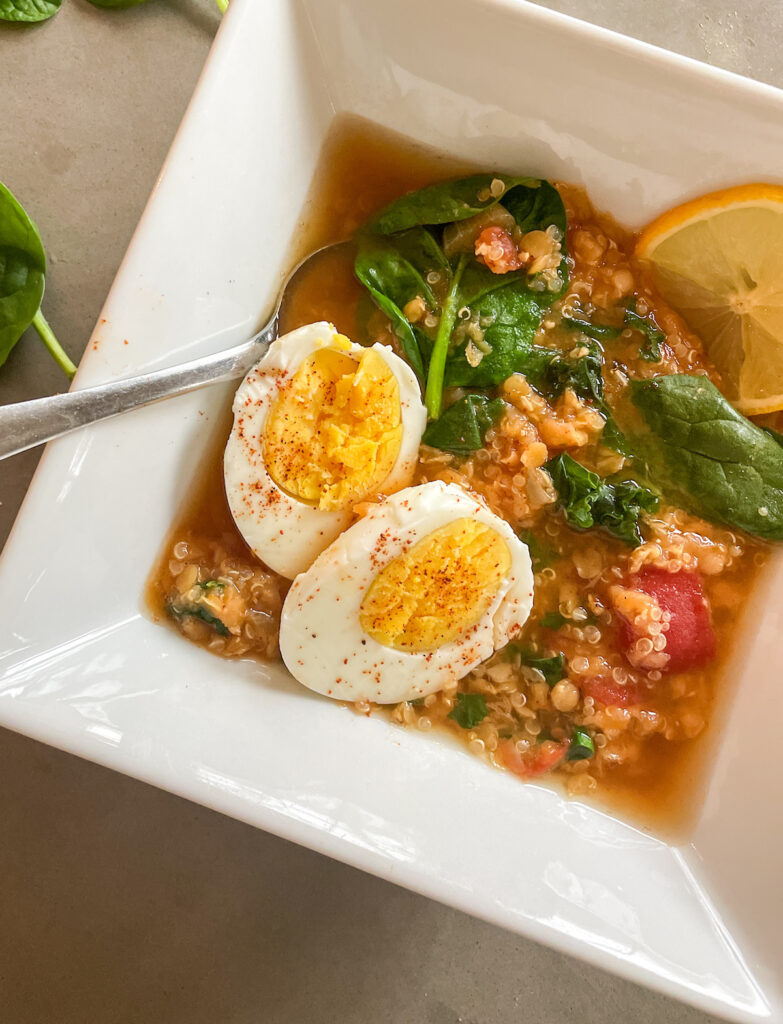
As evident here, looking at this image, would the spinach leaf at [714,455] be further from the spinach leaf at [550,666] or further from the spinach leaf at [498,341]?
the spinach leaf at [550,666]

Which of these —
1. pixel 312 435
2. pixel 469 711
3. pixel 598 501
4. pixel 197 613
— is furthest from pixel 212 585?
pixel 598 501

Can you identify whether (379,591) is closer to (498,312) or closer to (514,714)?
(514,714)

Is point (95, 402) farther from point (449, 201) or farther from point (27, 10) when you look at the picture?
point (27, 10)

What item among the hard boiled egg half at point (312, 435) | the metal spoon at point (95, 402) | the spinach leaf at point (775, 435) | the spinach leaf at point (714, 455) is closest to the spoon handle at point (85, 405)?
the metal spoon at point (95, 402)

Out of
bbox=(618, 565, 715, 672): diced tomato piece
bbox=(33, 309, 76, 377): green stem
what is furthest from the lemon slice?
bbox=(33, 309, 76, 377): green stem

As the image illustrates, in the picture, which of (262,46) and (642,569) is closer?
(262,46)

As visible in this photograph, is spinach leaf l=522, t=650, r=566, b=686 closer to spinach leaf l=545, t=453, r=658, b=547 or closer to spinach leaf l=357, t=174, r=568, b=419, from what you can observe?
spinach leaf l=545, t=453, r=658, b=547

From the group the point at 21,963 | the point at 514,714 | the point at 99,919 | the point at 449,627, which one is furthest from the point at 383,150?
the point at 21,963
